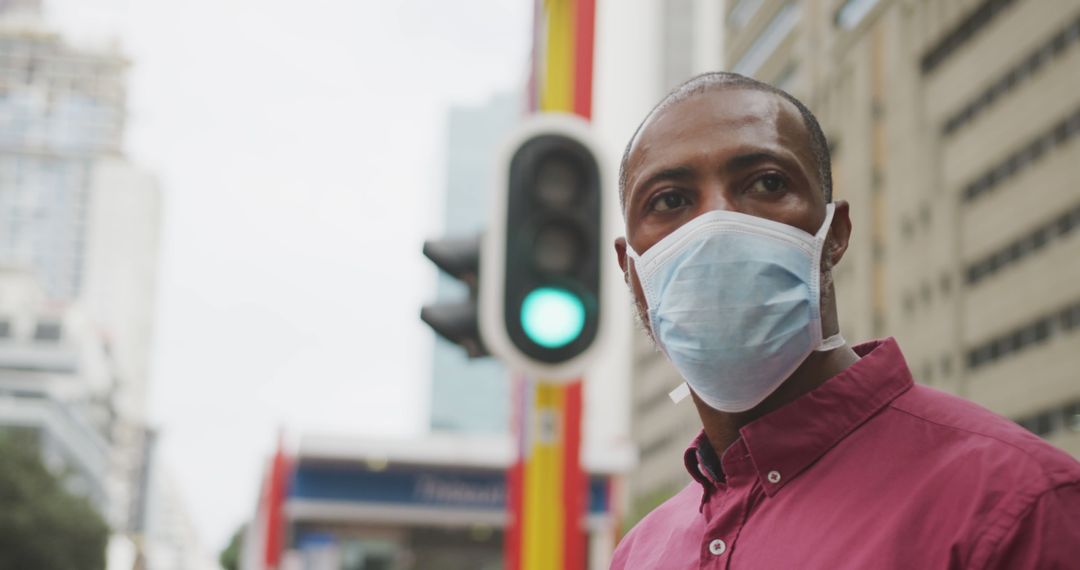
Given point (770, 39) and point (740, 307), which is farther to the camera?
point (770, 39)

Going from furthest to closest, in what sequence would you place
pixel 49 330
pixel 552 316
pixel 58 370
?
1. pixel 49 330
2. pixel 58 370
3. pixel 552 316

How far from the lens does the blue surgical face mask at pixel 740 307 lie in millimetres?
1850

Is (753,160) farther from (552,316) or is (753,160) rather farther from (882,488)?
(552,316)

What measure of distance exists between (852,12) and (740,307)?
5637 cm

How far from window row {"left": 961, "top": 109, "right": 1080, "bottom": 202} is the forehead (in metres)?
40.1

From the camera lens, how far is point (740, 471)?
187 centimetres

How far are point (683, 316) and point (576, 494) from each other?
2877 millimetres

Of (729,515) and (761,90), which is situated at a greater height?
(761,90)

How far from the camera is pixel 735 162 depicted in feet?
6.20

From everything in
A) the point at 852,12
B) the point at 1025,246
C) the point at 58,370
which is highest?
the point at 852,12

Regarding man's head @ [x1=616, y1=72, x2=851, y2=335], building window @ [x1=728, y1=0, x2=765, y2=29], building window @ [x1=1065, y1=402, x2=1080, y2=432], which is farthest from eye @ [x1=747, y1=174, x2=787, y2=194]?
building window @ [x1=728, y1=0, x2=765, y2=29]

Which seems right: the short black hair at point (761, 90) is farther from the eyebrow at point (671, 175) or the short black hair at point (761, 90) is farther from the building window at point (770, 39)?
the building window at point (770, 39)

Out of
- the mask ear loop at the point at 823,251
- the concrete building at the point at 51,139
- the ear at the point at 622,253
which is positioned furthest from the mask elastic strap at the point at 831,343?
the concrete building at the point at 51,139

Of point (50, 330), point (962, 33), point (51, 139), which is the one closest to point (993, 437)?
point (962, 33)
